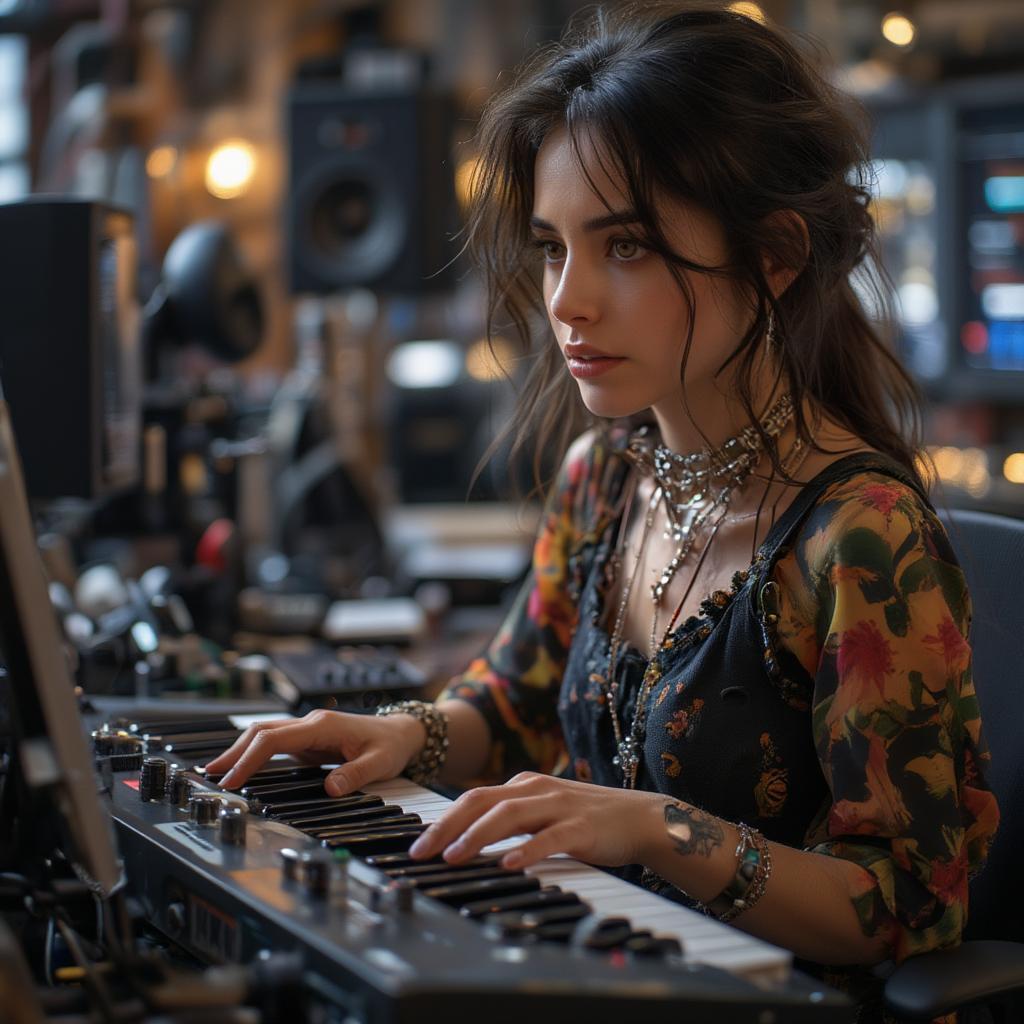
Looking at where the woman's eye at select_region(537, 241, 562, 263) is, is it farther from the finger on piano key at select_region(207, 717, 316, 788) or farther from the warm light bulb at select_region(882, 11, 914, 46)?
the warm light bulb at select_region(882, 11, 914, 46)

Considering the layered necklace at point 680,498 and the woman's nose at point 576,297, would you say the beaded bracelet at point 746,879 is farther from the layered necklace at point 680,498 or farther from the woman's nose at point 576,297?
the woman's nose at point 576,297

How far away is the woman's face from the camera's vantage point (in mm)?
1280

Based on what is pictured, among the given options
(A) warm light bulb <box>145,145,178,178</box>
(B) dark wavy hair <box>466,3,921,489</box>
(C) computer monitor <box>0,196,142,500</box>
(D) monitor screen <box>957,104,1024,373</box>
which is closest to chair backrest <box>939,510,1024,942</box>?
(B) dark wavy hair <box>466,3,921,489</box>

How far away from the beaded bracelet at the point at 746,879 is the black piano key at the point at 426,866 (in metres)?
0.21

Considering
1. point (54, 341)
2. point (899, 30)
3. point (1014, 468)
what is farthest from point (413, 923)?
point (1014, 468)

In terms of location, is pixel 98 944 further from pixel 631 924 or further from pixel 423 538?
pixel 423 538

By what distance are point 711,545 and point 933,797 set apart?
14.6 inches

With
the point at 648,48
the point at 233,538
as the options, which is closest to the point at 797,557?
the point at 648,48

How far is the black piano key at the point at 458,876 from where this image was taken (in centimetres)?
97

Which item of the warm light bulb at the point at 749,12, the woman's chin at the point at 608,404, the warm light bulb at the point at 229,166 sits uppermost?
the warm light bulb at the point at 229,166

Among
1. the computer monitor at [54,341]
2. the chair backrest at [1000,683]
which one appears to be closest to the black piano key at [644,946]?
the chair backrest at [1000,683]

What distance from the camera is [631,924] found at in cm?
91

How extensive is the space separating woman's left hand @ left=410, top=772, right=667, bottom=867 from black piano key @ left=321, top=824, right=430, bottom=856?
1.8 inches

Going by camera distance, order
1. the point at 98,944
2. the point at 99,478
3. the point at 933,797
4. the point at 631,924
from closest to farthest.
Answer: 1. the point at 631,924
2. the point at 98,944
3. the point at 933,797
4. the point at 99,478
